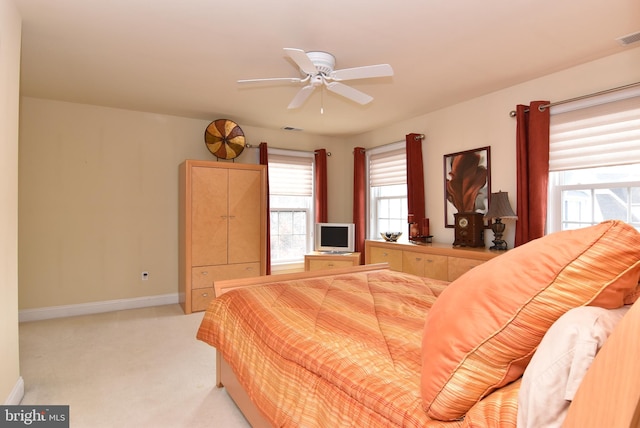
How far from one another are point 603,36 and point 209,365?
3.82 meters

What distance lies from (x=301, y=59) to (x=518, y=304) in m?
1.96

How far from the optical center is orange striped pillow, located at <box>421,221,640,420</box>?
870 mm

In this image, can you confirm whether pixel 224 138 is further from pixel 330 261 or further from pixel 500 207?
pixel 500 207

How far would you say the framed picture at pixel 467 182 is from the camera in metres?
3.90

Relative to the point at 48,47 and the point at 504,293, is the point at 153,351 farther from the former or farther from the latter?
the point at 504,293

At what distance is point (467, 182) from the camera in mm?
4066

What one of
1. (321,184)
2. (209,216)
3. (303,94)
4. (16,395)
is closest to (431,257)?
(303,94)

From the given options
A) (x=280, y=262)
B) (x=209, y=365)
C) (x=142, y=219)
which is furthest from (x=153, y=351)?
(x=280, y=262)

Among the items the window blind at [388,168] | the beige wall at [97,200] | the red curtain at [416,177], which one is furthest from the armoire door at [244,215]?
the red curtain at [416,177]

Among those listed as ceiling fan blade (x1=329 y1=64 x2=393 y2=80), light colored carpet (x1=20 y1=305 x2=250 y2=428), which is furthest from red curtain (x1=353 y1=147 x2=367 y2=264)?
ceiling fan blade (x1=329 y1=64 x2=393 y2=80)

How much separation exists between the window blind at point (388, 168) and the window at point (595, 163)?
76.8 inches

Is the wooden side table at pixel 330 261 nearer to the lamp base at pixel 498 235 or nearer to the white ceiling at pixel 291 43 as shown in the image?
the lamp base at pixel 498 235

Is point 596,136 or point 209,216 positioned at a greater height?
point 596,136

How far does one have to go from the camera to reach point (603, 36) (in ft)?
8.57
